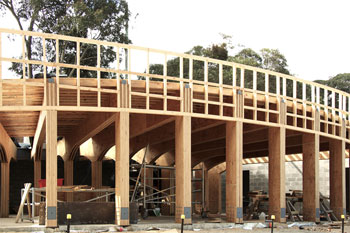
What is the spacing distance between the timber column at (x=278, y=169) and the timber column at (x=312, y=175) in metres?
2.44

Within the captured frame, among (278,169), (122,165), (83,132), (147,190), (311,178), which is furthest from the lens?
(147,190)

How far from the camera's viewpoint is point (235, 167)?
72.7ft

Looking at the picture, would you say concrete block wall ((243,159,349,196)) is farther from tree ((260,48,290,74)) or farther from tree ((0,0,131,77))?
tree ((260,48,290,74))

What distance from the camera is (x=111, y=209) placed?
65.1 feet

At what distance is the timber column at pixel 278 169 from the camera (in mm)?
23750

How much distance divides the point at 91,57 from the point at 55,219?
26007mm

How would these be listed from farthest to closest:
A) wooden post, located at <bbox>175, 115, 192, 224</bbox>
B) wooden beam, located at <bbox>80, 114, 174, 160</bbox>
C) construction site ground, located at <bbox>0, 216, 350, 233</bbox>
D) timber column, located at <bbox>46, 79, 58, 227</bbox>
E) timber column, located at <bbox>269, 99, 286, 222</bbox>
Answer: timber column, located at <bbox>269, 99, 286, 222</bbox>, wooden beam, located at <bbox>80, 114, 174, 160</bbox>, wooden post, located at <bbox>175, 115, 192, 224</bbox>, construction site ground, located at <bbox>0, 216, 350, 233</bbox>, timber column, located at <bbox>46, 79, 58, 227</bbox>

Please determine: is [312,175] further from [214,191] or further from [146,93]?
[214,191]

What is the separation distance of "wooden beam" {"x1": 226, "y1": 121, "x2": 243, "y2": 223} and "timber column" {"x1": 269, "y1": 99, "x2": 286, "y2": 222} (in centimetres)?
235

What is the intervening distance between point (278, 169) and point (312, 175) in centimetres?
271

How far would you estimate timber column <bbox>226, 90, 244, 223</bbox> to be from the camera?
2209 cm

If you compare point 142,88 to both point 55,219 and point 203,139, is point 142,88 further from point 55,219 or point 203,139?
point 203,139

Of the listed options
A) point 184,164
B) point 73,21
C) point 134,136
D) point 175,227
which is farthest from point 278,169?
point 73,21

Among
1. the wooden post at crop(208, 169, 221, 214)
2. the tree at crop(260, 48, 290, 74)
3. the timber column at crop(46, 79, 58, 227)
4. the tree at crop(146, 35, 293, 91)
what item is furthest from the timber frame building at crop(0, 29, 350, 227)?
the tree at crop(260, 48, 290, 74)
